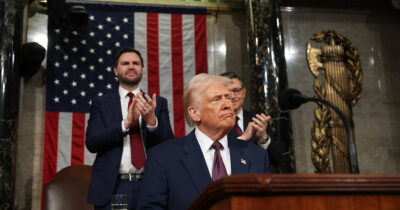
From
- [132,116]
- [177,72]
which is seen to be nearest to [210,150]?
[132,116]

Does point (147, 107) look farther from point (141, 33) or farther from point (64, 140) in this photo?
point (141, 33)

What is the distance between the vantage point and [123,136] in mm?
3445

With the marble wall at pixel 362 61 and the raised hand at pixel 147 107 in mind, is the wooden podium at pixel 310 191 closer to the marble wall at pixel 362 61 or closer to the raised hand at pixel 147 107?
the raised hand at pixel 147 107

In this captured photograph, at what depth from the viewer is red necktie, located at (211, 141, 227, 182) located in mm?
2479

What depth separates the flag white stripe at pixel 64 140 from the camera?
6.05 meters

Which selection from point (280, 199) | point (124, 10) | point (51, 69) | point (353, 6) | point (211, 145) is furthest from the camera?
point (353, 6)

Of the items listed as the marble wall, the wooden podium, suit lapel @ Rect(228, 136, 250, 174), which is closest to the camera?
the wooden podium

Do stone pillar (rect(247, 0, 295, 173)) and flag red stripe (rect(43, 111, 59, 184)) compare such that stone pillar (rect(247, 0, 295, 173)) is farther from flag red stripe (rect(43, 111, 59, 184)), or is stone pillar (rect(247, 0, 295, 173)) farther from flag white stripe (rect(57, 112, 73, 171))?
flag red stripe (rect(43, 111, 59, 184))

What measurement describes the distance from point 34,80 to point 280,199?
17.6 feet

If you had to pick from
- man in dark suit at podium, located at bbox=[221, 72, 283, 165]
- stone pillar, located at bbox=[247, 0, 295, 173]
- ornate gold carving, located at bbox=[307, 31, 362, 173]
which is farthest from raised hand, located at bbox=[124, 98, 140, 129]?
ornate gold carving, located at bbox=[307, 31, 362, 173]

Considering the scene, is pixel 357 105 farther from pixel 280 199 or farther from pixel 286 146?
pixel 280 199

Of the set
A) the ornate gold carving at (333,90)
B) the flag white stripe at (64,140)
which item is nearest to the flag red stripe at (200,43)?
the ornate gold carving at (333,90)

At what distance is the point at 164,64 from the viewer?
6.66 metres

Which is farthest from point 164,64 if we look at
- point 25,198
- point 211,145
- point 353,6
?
point 211,145
